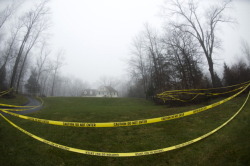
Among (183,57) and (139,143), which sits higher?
(183,57)

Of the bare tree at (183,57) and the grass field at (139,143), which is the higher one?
the bare tree at (183,57)

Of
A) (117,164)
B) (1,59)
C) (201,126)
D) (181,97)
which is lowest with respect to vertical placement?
(117,164)

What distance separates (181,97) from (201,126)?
8369 mm

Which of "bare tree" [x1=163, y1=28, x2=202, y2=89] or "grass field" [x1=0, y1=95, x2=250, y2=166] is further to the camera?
"bare tree" [x1=163, y1=28, x2=202, y2=89]

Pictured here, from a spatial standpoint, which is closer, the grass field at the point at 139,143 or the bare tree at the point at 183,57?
the grass field at the point at 139,143

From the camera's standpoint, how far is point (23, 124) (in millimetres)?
6348

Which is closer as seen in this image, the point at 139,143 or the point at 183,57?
the point at 139,143

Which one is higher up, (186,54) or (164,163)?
(186,54)

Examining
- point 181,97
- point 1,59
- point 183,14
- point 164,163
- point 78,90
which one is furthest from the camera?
point 78,90

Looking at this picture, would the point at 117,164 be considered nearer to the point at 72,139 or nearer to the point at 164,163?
the point at 164,163

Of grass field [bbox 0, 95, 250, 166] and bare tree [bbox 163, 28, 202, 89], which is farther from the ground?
bare tree [bbox 163, 28, 202, 89]

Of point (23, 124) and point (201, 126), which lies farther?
point (23, 124)

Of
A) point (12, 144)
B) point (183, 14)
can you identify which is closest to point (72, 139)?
point (12, 144)

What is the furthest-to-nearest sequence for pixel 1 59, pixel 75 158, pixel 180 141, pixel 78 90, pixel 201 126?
pixel 78 90
pixel 1 59
pixel 201 126
pixel 180 141
pixel 75 158
